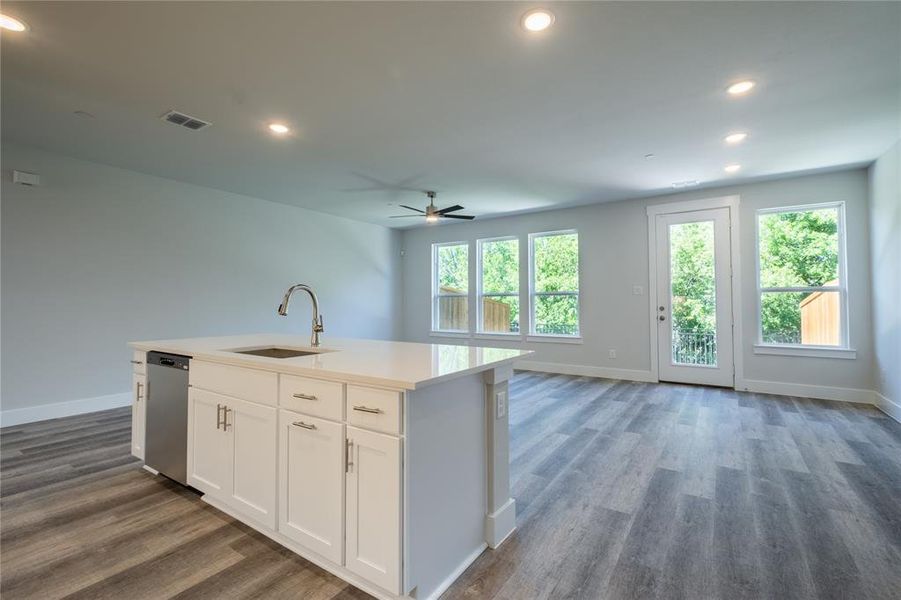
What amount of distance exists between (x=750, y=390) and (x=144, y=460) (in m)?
6.20

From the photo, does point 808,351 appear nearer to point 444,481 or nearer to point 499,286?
point 499,286

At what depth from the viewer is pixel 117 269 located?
4.38m

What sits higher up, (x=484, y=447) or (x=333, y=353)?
(x=333, y=353)

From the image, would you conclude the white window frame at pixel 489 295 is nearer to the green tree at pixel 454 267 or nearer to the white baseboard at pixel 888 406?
the green tree at pixel 454 267

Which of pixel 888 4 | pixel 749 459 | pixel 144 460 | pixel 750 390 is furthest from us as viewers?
pixel 750 390

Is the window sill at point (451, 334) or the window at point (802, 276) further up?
the window at point (802, 276)

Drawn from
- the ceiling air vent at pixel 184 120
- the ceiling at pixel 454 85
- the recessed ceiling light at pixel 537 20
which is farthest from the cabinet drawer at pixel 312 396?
the ceiling air vent at pixel 184 120

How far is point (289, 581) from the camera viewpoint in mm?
1646

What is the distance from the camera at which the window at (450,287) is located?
742 cm

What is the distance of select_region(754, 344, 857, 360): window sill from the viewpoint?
4.47 meters

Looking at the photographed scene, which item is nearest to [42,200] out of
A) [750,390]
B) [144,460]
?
[144,460]

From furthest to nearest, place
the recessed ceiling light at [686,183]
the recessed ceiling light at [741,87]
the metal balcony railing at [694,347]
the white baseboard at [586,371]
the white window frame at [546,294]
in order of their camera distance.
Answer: the white window frame at [546,294] → the white baseboard at [586,371] → the metal balcony railing at [694,347] → the recessed ceiling light at [686,183] → the recessed ceiling light at [741,87]

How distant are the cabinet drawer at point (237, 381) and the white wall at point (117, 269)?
115 inches

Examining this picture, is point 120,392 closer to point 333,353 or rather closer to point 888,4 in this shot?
point 333,353
